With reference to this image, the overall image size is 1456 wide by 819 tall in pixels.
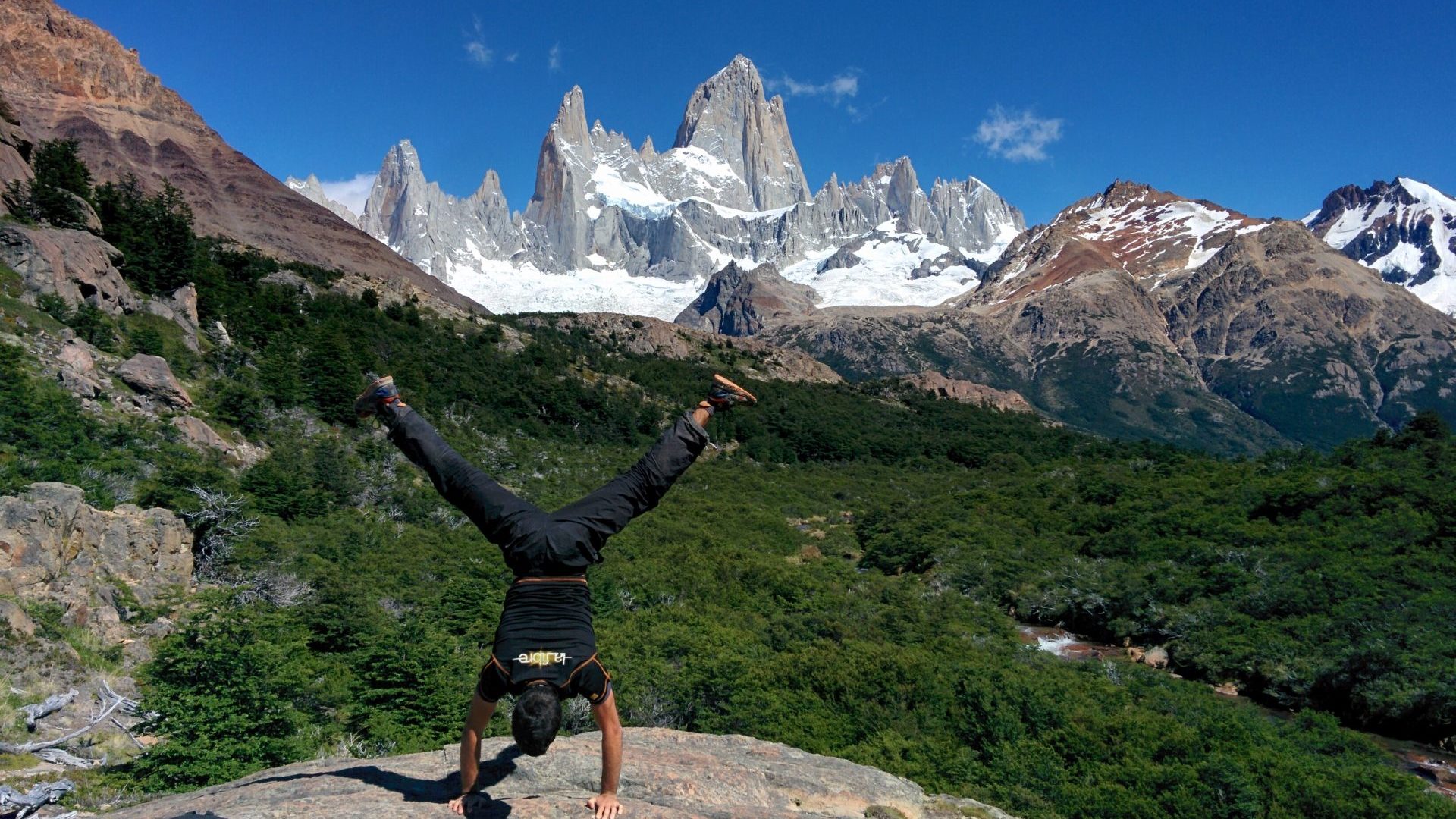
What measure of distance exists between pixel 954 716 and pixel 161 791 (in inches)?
533

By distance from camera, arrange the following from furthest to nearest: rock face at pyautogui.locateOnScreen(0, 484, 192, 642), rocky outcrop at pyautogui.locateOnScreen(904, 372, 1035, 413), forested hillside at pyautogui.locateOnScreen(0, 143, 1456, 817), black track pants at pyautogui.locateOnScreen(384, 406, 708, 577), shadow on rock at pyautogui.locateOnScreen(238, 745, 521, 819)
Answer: rocky outcrop at pyautogui.locateOnScreen(904, 372, 1035, 413), forested hillside at pyautogui.locateOnScreen(0, 143, 1456, 817), rock face at pyautogui.locateOnScreen(0, 484, 192, 642), shadow on rock at pyautogui.locateOnScreen(238, 745, 521, 819), black track pants at pyautogui.locateOnScreen(384, 406, 708, 577)

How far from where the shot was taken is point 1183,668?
25781mm

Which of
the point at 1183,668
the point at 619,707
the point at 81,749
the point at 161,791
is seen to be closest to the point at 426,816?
the point at 161,791

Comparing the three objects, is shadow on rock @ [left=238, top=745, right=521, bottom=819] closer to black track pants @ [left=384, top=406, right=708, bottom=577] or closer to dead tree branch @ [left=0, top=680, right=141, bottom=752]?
black track pants @ [left=384, top=406, right=708, bottom=577]

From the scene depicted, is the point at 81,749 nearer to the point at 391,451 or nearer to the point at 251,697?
the point at 251,697

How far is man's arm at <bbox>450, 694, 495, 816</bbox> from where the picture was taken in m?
5.50

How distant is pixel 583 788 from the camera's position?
665 cm

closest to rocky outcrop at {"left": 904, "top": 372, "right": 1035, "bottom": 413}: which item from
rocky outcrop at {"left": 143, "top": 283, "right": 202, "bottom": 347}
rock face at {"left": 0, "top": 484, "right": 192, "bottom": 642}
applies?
rocky outcrop at {"left": 143, "top": 283, "right": 202, "bottom": 347}

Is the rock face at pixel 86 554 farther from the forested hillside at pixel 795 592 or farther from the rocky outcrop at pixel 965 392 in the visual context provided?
the rocky outcrop at pixel 965 392

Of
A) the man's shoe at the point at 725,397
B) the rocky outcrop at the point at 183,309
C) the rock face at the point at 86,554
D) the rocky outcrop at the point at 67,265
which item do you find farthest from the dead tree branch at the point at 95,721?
the rocky outcrop at the point at 183,309

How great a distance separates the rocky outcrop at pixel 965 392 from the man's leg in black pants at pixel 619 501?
100512 millimetres

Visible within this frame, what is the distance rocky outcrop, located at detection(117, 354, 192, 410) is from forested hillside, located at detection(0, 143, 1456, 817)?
1.86 m

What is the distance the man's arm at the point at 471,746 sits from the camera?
18.0 ft

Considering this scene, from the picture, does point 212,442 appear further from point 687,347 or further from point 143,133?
point 143,133
